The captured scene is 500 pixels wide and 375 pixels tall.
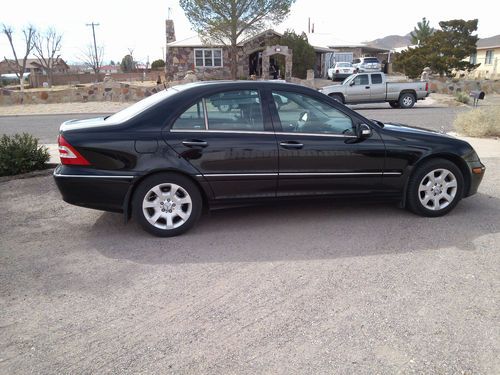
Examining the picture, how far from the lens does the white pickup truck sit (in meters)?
20.8

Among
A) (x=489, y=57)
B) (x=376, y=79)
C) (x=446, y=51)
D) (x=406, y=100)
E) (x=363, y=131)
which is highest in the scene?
(x=489, y=57)

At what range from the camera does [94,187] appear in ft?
14.9

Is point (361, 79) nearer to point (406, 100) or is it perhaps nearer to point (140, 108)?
point (406, 100)

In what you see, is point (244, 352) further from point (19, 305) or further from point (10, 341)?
point (19, 305)

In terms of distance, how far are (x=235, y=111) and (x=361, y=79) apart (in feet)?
57.2

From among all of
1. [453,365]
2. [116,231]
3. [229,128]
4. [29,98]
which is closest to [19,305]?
[116,231]

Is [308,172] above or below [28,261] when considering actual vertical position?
above

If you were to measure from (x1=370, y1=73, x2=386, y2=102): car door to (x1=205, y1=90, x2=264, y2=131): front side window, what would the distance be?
1742 centimetres

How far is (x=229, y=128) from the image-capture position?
4.73 metres

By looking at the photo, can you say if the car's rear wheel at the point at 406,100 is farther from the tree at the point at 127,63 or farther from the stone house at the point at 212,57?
the tree at the point at 127,63

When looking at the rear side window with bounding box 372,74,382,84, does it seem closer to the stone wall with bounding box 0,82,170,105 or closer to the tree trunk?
the stone wall with bounding box 0,82,170,105

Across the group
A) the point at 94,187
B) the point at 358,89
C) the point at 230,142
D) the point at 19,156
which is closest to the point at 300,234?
the point at 230,142

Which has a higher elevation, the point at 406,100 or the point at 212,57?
the point at 212,57

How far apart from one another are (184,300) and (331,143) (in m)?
2.39
